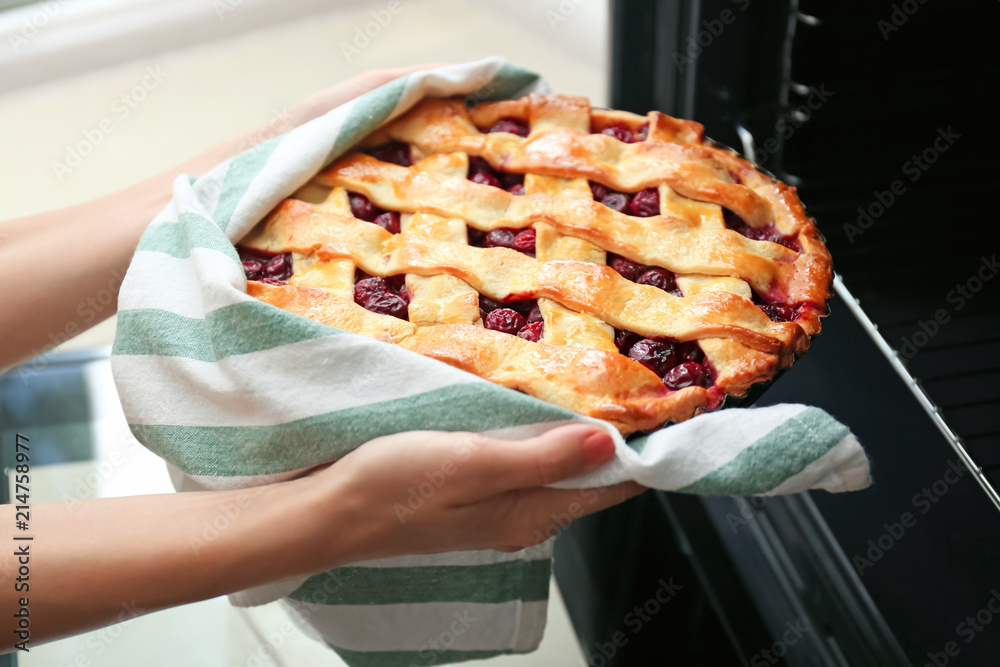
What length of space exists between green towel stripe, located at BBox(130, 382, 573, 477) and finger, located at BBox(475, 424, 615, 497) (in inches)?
1.2

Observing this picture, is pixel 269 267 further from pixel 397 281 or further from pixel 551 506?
pixel 551 506

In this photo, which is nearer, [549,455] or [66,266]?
[549,455]

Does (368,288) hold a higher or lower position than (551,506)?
higher

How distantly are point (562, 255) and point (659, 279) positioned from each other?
96 millimetres

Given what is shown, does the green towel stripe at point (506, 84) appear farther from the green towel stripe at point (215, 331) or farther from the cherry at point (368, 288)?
the green towel stripe at point (215, 331)

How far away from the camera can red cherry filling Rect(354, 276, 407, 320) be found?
2.57ft

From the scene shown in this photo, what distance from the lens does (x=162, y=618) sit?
103 centimetres

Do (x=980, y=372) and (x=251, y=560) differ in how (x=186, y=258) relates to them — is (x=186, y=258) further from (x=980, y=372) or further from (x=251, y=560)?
(x=980, y=372)

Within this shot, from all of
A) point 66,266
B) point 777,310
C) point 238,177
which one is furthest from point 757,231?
point 66,266

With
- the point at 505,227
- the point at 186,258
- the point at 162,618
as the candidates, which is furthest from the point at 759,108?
the point at 162,618

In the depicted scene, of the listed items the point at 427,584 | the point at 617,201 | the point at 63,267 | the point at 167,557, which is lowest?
the point at 427,584

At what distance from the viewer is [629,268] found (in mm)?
816

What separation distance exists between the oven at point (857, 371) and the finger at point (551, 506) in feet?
1.05

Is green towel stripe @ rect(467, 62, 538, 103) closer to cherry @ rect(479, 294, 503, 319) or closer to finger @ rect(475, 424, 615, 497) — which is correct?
cherry @ rect(479, 294, 503, 319)
